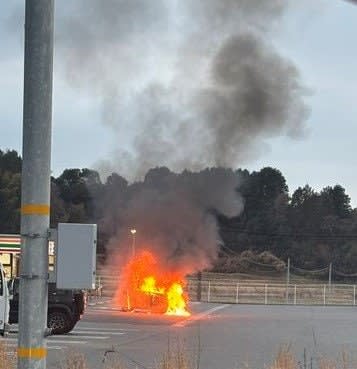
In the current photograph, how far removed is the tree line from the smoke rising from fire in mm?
22027

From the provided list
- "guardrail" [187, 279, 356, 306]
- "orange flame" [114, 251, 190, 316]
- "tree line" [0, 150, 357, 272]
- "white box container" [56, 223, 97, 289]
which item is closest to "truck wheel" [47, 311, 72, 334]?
"white box container" [56, 223, 97, 289]

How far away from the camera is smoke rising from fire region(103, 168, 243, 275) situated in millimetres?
37125

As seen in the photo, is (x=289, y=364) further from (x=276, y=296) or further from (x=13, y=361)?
(x=276, y=296)

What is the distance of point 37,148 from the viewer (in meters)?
5.39

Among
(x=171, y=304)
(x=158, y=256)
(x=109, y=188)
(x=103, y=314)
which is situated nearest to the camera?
(x=103, y=314)

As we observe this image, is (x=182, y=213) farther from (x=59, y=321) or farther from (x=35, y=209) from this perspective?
(x=35, y=209)

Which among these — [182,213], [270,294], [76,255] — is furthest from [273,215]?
[76,255]

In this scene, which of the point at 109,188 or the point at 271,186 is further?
the point at 271,186

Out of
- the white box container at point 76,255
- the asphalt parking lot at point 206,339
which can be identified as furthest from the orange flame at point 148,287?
the white box container at point 76,255

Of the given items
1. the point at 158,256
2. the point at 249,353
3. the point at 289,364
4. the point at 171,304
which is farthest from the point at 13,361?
the point at 158,256

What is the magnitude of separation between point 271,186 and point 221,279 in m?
29.9

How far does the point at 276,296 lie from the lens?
172 feet

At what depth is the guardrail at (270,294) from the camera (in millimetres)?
46406

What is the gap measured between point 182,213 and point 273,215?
5707cm
